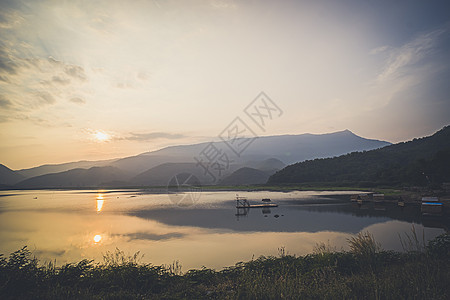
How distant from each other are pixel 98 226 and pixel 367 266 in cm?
2858

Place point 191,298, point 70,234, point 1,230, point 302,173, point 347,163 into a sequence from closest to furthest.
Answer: point 191,298
point 70,234
point 1,230
point 347,163
point 302,173

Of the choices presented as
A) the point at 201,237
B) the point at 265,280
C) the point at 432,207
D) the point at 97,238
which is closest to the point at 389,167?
the point at 432,207

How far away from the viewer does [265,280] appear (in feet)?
27.3

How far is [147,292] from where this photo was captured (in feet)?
29.1

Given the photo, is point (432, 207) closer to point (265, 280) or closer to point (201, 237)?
point (201, 237)

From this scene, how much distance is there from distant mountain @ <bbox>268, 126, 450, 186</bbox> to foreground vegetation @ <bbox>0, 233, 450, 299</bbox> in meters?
59.6

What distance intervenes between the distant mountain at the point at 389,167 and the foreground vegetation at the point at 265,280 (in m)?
59.6

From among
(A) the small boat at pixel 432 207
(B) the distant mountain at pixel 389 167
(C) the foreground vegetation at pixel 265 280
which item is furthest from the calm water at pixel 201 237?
(B) the distant mountain at pixel 389 167

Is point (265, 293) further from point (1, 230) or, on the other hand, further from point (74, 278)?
point (1, 230)

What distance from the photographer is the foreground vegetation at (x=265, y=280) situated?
7188 mm

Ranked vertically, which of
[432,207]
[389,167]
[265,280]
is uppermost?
[389,167]

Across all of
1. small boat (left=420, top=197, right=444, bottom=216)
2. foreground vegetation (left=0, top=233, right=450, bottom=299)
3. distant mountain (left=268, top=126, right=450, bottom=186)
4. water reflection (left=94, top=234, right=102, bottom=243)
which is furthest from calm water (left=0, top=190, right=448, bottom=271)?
distant mountain (left=268, top=126, right=450, bottom=186)

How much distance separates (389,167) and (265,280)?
95686 mm

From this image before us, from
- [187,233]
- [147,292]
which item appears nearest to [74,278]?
[147,292]
